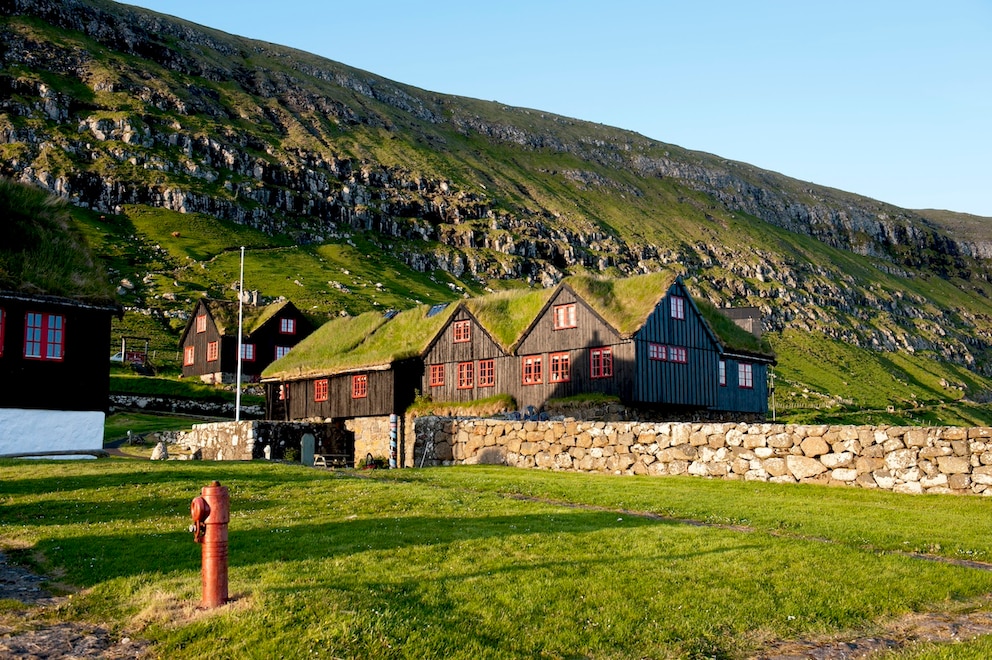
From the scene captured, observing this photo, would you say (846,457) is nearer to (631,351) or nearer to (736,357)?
(631,351)

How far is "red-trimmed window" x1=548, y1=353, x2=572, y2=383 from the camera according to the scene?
4400 cm

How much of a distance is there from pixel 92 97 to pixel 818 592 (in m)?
183

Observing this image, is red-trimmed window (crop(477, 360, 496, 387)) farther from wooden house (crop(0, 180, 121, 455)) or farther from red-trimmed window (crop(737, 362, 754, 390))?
wooden house (crop(0, 180, 121, 455))

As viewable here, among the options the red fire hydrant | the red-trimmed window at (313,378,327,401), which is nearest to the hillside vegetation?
the red-trimmed window at (313,378,327,401)

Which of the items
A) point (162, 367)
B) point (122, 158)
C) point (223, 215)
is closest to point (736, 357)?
point (162, 367)

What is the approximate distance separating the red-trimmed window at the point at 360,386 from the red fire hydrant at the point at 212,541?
39.1m

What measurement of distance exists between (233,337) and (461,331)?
134ft

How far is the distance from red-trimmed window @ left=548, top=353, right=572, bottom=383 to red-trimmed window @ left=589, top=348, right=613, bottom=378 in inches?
56.4

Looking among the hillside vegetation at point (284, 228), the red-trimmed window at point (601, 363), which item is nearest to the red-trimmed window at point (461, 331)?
the red-trimmed window at point (601, 363)

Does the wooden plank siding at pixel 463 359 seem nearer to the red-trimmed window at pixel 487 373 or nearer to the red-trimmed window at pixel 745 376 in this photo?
the red-trimmed window at pixel 487 373

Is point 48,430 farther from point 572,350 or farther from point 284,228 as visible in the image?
point 284,228

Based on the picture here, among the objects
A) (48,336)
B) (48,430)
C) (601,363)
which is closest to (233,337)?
(601,363)

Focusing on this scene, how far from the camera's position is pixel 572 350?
4391 centimetres

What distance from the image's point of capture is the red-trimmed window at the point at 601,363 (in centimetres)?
4238
